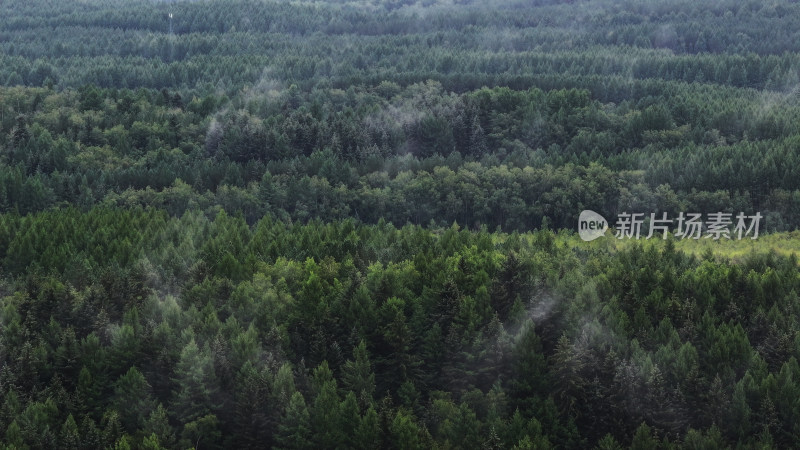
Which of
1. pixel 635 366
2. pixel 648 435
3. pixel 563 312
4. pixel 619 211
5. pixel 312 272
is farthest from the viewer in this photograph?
pixel 619 211

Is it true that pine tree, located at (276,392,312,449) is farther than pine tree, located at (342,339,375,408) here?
No

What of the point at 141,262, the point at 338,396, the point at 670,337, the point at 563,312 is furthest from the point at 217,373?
the point at 670,337

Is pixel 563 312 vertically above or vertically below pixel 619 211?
above

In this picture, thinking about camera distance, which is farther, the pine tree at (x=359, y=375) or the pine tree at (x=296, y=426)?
the pine tree at (x=359, y=375)

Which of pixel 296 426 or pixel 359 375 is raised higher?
pixel 359 375

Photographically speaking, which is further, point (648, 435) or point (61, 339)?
point (61, 339)

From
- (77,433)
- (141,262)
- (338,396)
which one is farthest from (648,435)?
(141,262)

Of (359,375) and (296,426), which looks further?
(359,375)

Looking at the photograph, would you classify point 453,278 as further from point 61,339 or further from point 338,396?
point 61,339

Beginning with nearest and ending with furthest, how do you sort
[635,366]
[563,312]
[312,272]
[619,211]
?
[635,366] → [563,312] → [312,272] → [619,211]

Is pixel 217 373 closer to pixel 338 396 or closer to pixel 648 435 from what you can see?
pixel 338 396
